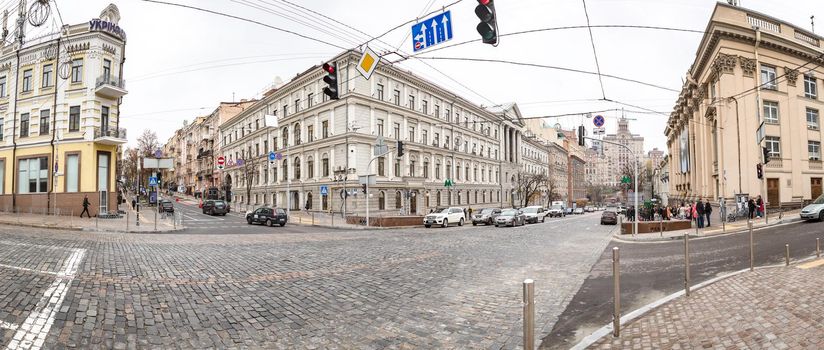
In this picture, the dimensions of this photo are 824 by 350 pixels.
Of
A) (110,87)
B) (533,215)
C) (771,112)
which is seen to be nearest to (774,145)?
(771,112)

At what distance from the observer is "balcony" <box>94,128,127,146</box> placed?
26.2m

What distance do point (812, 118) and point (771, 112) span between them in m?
5.02

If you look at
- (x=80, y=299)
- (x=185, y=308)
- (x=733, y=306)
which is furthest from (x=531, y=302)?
(x=80, y=299)

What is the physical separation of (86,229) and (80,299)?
1779 cm

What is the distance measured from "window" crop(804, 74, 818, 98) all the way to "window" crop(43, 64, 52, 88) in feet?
183

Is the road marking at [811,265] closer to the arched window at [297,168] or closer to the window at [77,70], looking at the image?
the window at [77,70]

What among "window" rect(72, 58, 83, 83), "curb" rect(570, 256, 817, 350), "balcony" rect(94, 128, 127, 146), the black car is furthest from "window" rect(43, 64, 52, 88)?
"curb" rect(570, 256, 817, 350)

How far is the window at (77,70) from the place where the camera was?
2622 centimetres

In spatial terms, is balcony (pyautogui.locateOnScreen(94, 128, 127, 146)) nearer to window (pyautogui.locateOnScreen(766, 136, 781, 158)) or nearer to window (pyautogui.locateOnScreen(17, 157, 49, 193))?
window (pyautogui.locateOnScreen(17, 157, 49, 193))

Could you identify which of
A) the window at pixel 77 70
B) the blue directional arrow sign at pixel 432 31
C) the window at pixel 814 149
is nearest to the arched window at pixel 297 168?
the window at pixel 77 70

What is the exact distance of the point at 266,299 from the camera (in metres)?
6.53

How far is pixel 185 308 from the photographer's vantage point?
19.2 ft

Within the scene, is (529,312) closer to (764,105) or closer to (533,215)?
(533,215)

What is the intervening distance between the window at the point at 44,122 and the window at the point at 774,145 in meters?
51.4
